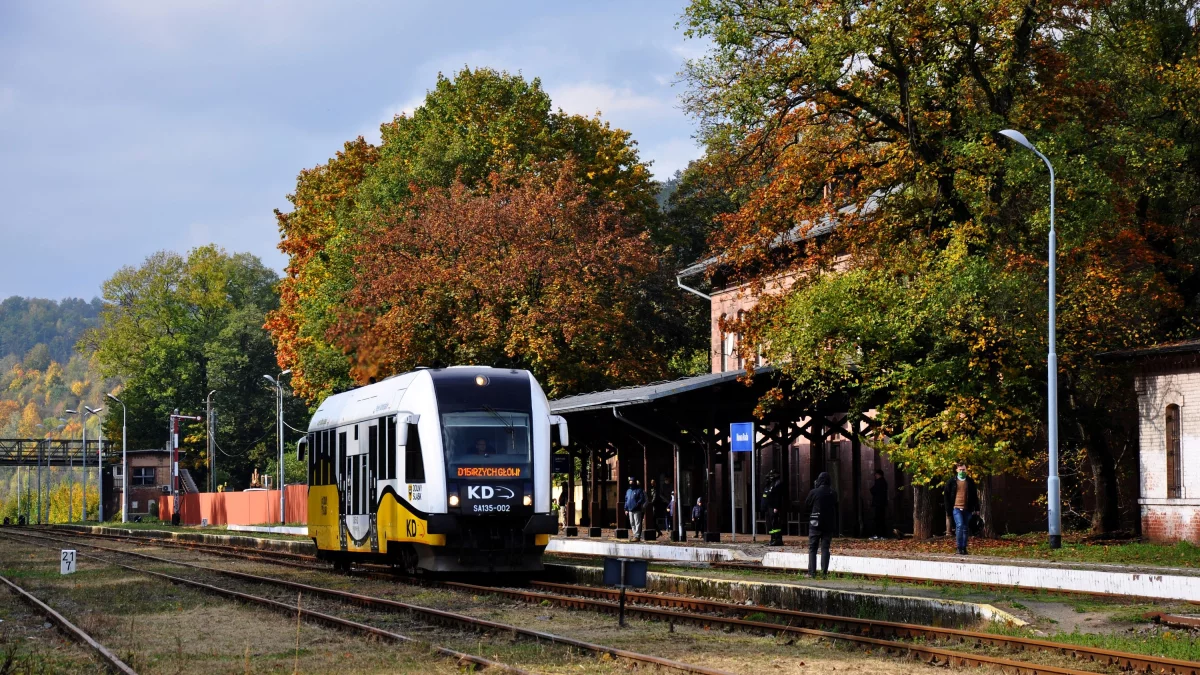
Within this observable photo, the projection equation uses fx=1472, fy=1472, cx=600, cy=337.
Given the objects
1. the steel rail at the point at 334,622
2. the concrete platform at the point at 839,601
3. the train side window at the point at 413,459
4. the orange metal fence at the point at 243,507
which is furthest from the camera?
the orange metal fence at the point at 243,507

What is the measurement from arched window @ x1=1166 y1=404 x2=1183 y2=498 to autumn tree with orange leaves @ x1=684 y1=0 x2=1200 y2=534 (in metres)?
1.77

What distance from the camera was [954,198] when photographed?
3294 centimetres

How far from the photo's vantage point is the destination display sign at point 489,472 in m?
23.1

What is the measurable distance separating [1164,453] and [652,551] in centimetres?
1096

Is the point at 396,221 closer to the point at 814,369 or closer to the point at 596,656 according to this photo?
the point at 814,369

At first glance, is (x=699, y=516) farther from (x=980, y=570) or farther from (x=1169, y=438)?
(x=980, y=570)

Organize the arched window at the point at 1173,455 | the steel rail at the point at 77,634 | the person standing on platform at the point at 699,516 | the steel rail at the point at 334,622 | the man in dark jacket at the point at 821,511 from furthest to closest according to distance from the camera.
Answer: the person standing on platform at the point at 699,516 < the arched window at the point at 1173,455 < the man in dark jacket at the point at 821,511 < the steel rail at the point at 77,634 < the steel rail at the point at 334,622

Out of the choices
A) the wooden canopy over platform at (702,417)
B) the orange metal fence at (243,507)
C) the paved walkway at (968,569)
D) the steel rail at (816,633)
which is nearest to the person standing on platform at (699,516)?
the wooden canopy over platform at (702,417)

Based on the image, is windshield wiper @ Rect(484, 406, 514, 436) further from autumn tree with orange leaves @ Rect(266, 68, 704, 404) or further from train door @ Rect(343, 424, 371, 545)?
autumn tree with orange leaves @ Rect(266, 68, 704, 404)

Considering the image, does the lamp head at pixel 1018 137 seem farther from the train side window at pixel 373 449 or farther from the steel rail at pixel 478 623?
the steel rail at pixel 478 623

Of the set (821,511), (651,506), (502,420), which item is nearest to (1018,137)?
(821,511)

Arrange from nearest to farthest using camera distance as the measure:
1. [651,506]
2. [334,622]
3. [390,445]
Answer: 1. [334,622]
2. [390,445]
3. [651,506]

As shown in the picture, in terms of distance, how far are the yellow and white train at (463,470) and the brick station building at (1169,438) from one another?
543 inches

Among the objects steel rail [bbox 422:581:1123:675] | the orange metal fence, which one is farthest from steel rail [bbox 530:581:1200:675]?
the orange metal fence
